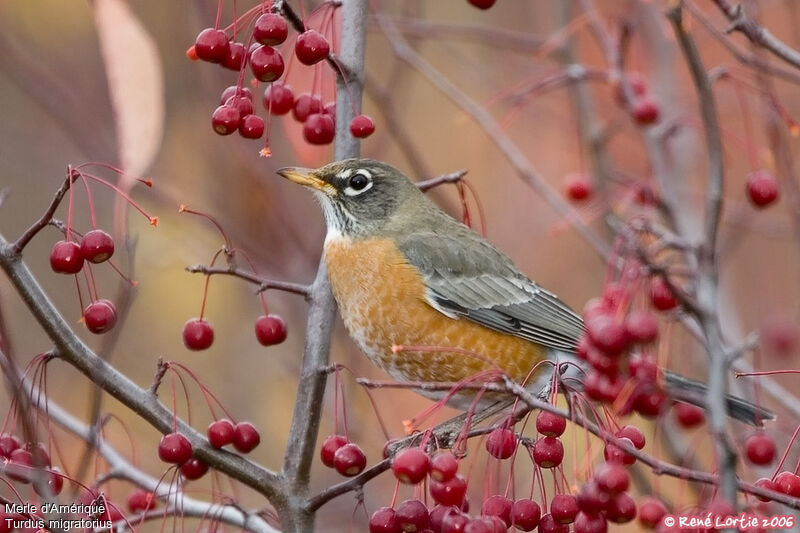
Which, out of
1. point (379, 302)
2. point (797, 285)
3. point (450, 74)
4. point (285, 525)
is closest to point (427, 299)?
point (379, 302)

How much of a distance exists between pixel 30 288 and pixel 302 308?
307cm

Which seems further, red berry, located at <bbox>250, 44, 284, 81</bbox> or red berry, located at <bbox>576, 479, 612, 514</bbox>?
red berry, located at <bbox>250, 44, 284, 81</bbox>

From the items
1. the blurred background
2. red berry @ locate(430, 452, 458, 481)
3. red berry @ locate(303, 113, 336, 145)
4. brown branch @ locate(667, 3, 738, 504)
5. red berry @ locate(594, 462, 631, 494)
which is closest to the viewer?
brown branch @ locate(667, 3, 738, 504)

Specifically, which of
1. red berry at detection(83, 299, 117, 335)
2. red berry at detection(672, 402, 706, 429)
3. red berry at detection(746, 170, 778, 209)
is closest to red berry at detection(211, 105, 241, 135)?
red berry at detection(83, 299, 117, 335)

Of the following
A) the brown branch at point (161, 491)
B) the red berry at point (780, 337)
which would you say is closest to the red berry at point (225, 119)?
the brown branch at point (161, 491)

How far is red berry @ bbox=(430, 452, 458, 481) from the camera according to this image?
7.95ft

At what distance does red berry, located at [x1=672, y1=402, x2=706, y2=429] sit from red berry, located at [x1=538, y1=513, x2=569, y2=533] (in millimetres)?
1663

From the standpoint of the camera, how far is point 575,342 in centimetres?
444

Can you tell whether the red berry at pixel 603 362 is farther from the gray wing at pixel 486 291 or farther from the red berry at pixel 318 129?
the gray wing at pixel 486 291

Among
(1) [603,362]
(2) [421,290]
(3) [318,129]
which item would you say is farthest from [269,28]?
(2) [421,290]

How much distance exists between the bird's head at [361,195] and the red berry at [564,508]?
2.05m

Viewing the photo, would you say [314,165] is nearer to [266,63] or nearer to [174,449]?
[266,63]

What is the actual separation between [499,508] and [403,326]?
1.66 m

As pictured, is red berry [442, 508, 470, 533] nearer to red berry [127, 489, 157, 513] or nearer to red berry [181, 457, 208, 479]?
red berry [181, 457, 208, 479]
